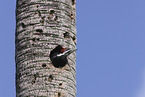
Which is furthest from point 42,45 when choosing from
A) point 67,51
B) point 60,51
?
point 67,51

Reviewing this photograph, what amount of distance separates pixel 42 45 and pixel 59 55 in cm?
31

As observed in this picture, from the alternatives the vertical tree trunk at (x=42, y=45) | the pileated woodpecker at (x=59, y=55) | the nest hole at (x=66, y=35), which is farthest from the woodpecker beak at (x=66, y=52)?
the nest hole at (x=66, y=35)

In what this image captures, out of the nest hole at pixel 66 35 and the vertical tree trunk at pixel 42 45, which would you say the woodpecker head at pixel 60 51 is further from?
the nest hole at pixel 66 35

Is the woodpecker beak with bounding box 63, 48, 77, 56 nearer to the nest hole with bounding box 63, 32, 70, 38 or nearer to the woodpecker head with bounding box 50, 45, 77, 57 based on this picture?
the woodpecker head with bounding box 50, 45, 77, 57

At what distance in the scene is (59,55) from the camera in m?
8.61

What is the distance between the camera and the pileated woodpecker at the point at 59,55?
853 centimetres

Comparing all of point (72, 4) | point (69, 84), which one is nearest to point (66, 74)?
point (69, 84)

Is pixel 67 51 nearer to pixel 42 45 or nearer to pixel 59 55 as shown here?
pixel 59 55

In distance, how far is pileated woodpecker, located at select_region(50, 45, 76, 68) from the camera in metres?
8.53

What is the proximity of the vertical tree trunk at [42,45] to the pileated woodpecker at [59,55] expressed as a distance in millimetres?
63

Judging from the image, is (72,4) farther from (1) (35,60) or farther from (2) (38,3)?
(1) (35,60)

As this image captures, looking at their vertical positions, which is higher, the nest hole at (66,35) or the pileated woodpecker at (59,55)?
the nest hole at (66,35)

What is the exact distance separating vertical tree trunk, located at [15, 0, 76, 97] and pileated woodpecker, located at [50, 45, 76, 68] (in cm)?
6

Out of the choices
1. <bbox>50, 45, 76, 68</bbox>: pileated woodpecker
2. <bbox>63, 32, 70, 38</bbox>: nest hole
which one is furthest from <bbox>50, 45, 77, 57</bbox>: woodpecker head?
<bbox>63, 32, 70, 38</bbox>: nest hole
